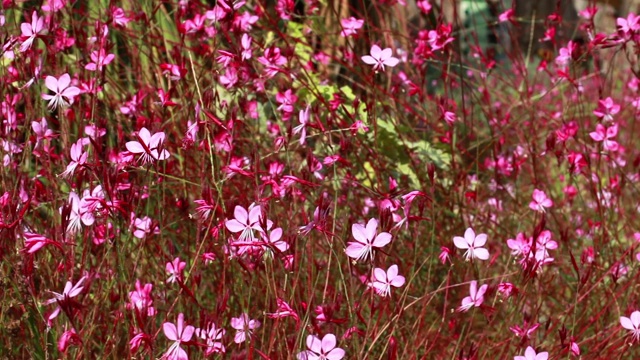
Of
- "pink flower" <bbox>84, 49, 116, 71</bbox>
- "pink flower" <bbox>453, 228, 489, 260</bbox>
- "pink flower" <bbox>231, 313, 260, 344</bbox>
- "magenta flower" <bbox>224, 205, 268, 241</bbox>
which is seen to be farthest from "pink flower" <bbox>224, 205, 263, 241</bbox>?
"pink flower" <bbox>84, 49, 116, 71</bbox>

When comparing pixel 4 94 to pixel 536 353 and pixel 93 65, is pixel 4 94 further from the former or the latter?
pixel 536 353

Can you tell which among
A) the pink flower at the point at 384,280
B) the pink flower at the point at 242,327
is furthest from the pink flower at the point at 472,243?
the pink flower at the point at 242,327

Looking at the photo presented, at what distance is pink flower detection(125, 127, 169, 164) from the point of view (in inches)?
67.1

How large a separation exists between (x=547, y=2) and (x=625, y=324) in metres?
8.48

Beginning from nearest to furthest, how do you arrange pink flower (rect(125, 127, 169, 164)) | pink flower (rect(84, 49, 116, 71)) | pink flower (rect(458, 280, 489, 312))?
pink flower (rect(125, 127, 169, 164)) < pink flower (rect(458, 280, 489, 312)) < pink flower (rect(84, 49, 116, 71))

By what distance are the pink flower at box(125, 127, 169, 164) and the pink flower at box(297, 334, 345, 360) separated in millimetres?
443

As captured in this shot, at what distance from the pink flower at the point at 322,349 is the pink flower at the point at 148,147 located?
0.44 metres

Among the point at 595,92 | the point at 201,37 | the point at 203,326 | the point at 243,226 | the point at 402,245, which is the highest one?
the point at 201,37

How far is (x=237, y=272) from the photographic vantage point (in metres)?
2.37

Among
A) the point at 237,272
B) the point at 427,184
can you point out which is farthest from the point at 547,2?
the point at 237,272

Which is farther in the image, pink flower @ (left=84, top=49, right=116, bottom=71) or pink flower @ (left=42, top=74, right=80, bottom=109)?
pink flower @ (left=84, top=49, right=116, bottom=71)

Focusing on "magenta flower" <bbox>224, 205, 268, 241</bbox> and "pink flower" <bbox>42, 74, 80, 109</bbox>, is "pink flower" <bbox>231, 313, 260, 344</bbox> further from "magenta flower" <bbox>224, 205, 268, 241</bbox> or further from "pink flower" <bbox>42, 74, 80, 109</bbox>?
"pink flower" <bbox>42, 74, 80, 109</bbox>

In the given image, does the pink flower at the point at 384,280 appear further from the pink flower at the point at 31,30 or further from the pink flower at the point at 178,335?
the pink flower at the point at 31,30

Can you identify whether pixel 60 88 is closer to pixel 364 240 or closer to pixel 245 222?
pixel 245 222
